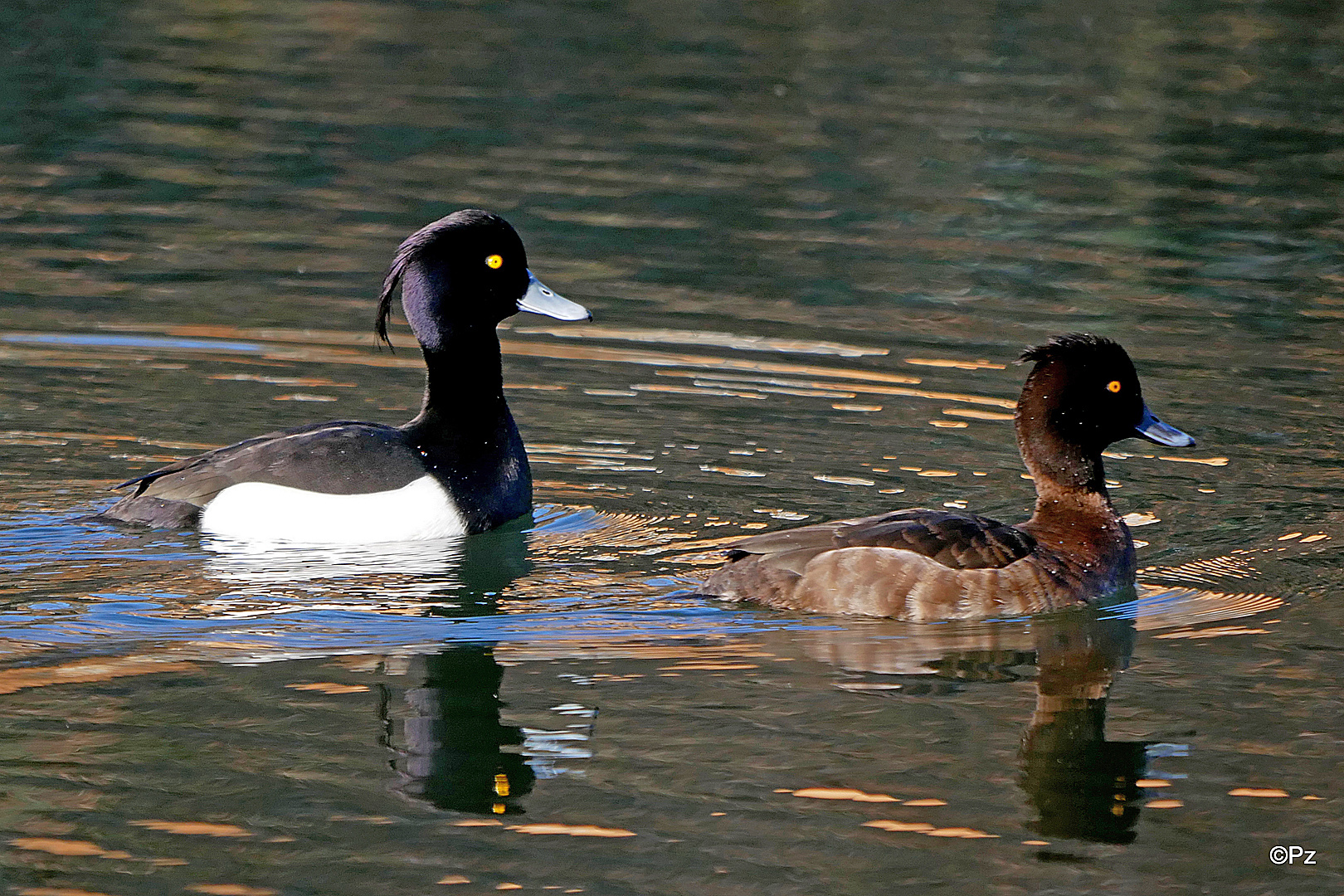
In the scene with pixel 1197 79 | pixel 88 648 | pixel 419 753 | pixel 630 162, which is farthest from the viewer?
pixel 1197 79

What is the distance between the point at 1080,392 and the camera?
8250 millimetres

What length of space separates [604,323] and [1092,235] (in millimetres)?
4492

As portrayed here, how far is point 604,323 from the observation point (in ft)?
40.8

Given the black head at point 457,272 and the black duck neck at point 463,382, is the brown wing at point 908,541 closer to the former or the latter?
the black duck neck at point 463,382

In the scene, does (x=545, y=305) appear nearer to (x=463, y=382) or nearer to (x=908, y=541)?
(x=463, y=382)

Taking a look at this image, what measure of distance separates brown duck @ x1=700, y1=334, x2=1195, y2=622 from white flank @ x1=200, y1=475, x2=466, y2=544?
5.32 ft

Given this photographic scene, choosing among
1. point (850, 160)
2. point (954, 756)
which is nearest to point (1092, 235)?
point (850, 160)

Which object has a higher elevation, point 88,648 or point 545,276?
point 545,276

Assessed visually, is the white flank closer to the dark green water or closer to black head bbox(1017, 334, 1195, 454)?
the dark green water

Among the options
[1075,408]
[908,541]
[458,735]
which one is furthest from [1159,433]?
[458,735]

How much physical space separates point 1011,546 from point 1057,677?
0.75 metres

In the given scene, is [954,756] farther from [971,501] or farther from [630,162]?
[630,162]

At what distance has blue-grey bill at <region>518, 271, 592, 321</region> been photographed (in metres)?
9.52

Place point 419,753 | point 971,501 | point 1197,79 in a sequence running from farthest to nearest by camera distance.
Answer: point 1197,79 < point 971,501 < point 419,753
